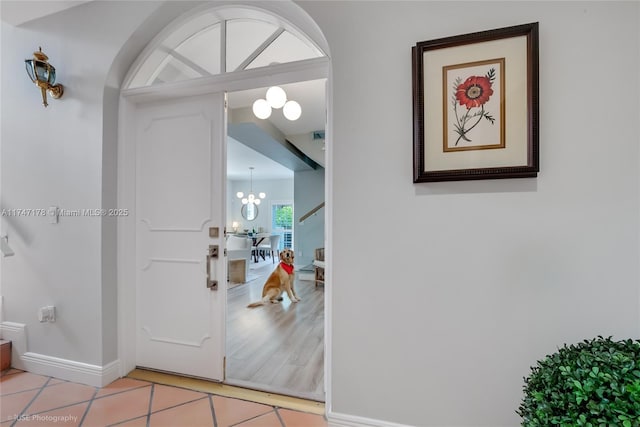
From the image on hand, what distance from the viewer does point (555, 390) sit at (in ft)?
3.03

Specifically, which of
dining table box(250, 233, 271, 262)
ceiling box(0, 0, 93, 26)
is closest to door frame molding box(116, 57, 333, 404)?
ceiling box(0, 0, 93, 26)

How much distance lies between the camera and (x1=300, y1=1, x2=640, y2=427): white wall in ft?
4.16

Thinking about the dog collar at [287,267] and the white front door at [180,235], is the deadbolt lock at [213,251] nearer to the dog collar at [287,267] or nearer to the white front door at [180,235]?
the white front door at [180,235]

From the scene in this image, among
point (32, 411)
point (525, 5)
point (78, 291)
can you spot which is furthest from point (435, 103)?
point (32, 411)

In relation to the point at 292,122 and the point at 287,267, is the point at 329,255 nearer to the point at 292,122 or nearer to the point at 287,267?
the point at 287,267

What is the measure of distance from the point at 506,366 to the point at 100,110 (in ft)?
9.87

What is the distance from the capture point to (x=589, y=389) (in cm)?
84

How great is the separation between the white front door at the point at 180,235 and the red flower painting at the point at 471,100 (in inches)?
60.7

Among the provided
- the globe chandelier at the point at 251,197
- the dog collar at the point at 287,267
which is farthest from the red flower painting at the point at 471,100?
the globe chandelier at the point at 251,197

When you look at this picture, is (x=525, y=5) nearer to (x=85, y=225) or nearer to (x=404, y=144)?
(x=404, y=144)

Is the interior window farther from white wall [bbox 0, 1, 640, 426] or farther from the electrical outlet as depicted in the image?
the electrical outlet

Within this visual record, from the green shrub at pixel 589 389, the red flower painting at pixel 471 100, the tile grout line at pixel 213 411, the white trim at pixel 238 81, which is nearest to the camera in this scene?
the green shrub at pixel 589 389

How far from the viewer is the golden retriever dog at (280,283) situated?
4105 millimetres

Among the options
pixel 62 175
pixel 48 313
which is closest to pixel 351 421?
pixel 48 313
